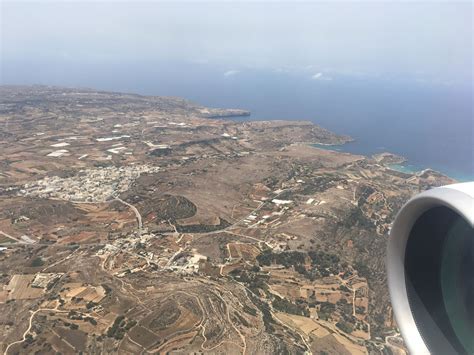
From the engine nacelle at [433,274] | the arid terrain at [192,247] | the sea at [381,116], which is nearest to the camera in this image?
the engine nacelle at [433,274]

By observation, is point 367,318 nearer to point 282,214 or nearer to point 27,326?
point 282,214

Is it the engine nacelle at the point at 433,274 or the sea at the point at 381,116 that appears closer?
the engine nacelle at the point at 433,274

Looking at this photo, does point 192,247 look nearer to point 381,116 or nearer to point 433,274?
point 433,274

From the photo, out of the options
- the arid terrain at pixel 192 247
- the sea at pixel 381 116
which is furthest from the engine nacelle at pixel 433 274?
the sea at pixel 381 116

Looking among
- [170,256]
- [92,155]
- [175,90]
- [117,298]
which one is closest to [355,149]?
[92,155]

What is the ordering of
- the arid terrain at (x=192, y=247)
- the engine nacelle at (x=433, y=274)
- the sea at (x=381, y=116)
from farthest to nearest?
the sea at (x=381, y=116) < the arid terrain at (x=192, y=247) < the engine nacelle at (x=433, y=274)

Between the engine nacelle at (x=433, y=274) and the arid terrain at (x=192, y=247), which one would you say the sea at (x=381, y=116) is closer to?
the arid terrain at (x=192, y=247)
